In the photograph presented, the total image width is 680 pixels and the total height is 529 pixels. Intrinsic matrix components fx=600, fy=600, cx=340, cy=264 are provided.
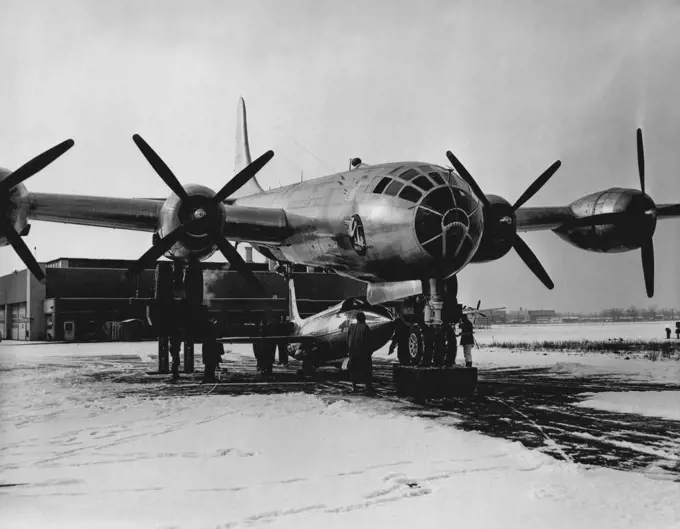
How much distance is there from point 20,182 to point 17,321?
39647 mm

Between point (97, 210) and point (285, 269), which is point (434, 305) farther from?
point (97, 210)

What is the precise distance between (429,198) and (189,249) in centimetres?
592

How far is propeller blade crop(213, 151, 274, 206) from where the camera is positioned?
14.4m

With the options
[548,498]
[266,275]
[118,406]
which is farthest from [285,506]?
[266,275]

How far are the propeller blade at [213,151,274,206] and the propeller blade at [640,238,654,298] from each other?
1103 centimetres

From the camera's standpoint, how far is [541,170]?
627 inches

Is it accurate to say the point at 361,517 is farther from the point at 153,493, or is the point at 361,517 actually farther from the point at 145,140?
the point at 145,140

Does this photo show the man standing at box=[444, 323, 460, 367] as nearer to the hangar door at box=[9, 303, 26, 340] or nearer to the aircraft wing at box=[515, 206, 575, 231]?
the aircraft wing at box=[515, 206, 575, 231]

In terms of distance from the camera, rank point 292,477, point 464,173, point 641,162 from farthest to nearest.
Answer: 1. point 641,162
2. point 464,173
3. point 292,477

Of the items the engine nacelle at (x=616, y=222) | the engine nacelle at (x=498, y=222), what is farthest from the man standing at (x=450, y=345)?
the engine nacelle at (x=616, y=222)

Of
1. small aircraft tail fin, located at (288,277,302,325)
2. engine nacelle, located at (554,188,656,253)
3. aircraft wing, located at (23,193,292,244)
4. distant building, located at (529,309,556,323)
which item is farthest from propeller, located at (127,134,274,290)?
distant building, located at (529,309,556,323)

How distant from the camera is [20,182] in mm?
11891

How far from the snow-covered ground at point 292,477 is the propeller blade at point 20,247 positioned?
286 centimetres

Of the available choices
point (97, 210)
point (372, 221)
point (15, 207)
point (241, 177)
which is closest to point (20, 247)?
point (15, 207)
